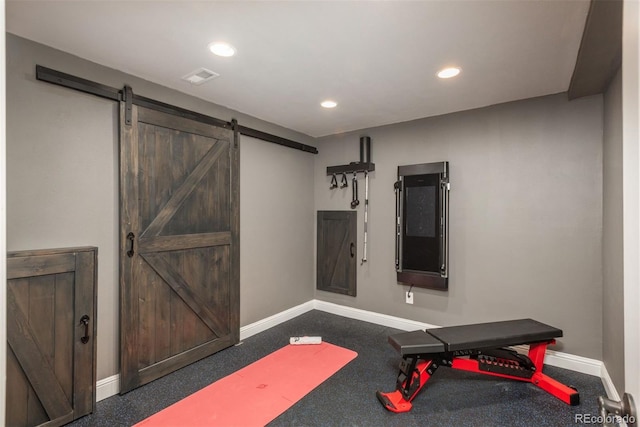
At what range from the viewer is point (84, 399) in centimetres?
216

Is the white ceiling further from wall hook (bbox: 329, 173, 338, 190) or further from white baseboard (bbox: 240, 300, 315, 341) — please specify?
white baseboard (bbox: 240, 300, 315, 341)

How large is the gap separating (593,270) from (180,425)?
3.47 meters

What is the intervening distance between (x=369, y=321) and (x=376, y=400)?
171cm

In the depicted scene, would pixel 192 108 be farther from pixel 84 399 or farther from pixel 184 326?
pixel 84 399

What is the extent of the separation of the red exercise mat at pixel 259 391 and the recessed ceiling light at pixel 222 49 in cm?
250

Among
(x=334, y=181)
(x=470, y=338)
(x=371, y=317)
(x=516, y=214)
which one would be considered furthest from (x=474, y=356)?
(x=334, y=181)

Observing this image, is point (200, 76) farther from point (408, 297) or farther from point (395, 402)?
point (408, 297)

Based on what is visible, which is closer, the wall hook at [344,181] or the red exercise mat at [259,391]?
the red exercise mat at [259,391]

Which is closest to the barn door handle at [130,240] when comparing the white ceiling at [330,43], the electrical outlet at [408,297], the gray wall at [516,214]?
the white ceiling at [330,43]

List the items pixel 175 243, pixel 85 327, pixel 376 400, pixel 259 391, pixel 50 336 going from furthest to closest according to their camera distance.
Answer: pixel 175 243 < pixel 259 391 < pixel 376 400 < pixel 85 327 < pixel 50 336

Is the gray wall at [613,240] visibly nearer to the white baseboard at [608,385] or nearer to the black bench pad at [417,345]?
the white baseboard at [608,385]

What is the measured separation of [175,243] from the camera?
2811 millimetres

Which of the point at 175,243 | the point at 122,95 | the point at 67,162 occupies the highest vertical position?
the point at 122,95

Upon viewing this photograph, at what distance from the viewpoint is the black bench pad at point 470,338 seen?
2273 mm
